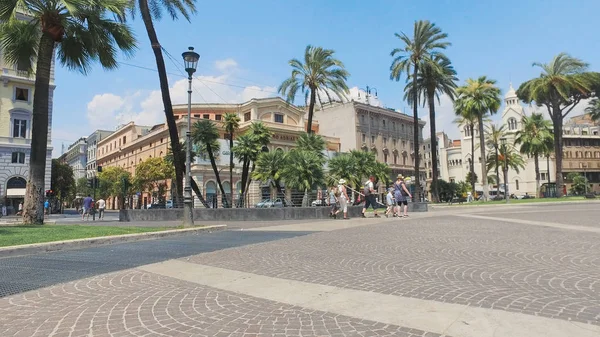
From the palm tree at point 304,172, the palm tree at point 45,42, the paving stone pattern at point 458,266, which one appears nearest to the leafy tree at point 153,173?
the palm tree at point 304,172

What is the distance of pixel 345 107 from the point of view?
73.7 meters

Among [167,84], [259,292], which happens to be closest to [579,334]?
[259,292]

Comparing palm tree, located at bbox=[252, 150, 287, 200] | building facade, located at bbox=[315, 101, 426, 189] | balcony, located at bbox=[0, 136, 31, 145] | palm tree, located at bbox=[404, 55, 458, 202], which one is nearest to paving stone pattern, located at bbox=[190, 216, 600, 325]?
palm tree, located at bbox=[252, 150, 287, 200]

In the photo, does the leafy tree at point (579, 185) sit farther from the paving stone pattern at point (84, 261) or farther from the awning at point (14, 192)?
the awning at point (14, 192)

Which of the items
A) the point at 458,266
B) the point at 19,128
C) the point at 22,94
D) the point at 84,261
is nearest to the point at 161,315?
the point at 84,261

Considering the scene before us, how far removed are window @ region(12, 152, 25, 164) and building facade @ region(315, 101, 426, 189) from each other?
45.1m

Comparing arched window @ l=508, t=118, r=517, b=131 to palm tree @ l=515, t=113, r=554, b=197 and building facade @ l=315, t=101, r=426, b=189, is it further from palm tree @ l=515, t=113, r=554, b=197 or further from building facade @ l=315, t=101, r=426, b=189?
palm tree @ l=515, t=113, r=554, b=197

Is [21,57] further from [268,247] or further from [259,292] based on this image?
[259,292]

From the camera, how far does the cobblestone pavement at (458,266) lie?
421cm

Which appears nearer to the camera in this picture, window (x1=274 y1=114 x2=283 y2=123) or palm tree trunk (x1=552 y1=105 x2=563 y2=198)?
palm tree trunk (x1=552 y1=105 x2=563 y2=198)

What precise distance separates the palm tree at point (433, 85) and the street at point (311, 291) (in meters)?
34.1

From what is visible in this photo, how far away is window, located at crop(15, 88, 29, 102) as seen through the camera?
141 ft

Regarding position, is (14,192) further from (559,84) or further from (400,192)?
(559,84)

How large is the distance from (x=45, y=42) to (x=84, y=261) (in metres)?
12.1
